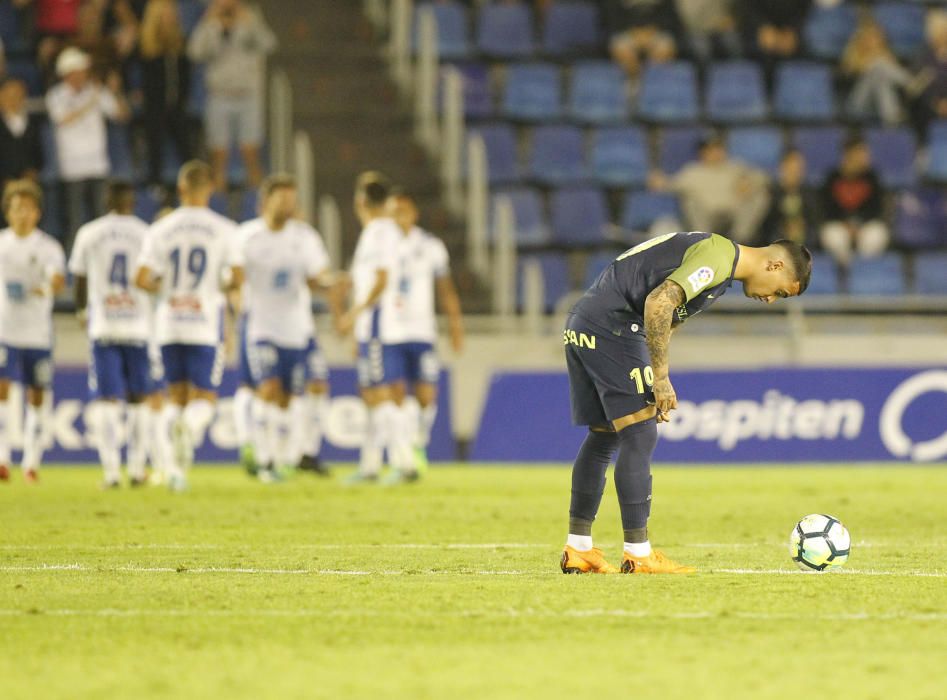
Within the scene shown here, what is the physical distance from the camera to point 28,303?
15883mm

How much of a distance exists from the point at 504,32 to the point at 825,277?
18.0 feet

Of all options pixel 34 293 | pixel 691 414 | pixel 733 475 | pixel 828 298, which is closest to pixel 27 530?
pixel 34 293

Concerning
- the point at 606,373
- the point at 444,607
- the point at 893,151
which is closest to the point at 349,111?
the point at 893,151

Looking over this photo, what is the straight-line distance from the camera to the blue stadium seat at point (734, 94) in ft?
73.7

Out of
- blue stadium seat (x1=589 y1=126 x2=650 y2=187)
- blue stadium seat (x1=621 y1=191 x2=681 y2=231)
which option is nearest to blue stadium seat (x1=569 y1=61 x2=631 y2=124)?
blue stadium seat (x1=589 y1=126 x2=650 y2=187)

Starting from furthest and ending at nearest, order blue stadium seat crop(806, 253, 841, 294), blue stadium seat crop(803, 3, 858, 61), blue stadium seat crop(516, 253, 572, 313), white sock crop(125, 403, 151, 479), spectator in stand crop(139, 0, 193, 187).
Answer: blue stadium seat crop(803, 3, 858, 61) → spectator in stand crop(139, 0, 193, 187) → blue stadium seat crop(806, 253, 841, 294) → blue stadium seat crop(516, 253, 572, 313) → white sock crop(125, 403, 151, 479)

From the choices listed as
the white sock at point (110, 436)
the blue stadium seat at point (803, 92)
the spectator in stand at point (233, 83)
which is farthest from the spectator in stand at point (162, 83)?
the blue stadium seat at point (803, 92)

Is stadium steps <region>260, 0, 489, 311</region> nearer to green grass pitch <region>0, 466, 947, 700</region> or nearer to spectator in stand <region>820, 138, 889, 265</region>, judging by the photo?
spectator in stand <region>820, 138, 889, 265</region>

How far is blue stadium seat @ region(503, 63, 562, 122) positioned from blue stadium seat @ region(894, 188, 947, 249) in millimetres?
4338

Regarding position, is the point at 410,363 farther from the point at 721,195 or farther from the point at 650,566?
the point at 650,566

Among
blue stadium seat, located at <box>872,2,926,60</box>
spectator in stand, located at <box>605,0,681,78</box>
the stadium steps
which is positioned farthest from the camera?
blue stadium seat, located at <box>872,2,926,60</box>

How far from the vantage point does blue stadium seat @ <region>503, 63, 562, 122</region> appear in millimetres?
22062

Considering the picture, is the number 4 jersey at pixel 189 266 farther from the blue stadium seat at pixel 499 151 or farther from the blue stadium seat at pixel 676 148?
the blue stadium seat at pixel 676 148

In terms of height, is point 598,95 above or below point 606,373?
above
